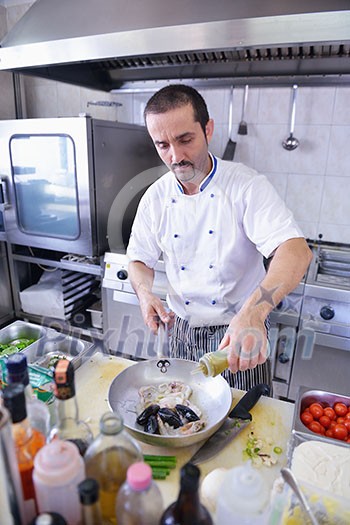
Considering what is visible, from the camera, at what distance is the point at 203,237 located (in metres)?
1.42

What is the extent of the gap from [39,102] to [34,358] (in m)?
2.25

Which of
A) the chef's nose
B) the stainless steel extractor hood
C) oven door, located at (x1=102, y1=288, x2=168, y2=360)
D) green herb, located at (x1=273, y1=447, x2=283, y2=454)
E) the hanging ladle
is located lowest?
oven door, located at (x1=102, y1=288, x2=168, y2=360)

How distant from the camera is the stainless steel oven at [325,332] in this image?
167 cm

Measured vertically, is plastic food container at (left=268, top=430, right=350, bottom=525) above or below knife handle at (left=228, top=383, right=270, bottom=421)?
above

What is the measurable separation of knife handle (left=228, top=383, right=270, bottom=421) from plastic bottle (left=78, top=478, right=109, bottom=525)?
1.72ft

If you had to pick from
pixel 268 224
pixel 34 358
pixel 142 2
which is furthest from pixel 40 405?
pixel 142 2

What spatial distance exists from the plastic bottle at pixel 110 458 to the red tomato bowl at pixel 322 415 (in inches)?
17.7

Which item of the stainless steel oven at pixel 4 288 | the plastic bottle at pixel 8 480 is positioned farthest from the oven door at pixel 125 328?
the plastic bottle at pixel 8 480

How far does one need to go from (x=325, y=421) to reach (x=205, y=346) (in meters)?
0.60

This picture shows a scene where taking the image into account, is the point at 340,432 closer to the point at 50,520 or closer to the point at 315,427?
the point at 315,427

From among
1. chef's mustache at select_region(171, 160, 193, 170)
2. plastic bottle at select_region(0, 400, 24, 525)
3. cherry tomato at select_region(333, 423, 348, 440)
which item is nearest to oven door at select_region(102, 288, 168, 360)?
chef's mustache at select_region(171, 160, 193, 170)

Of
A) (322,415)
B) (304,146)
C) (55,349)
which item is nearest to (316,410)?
(322,415)

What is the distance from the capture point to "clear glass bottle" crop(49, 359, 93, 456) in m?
0.52

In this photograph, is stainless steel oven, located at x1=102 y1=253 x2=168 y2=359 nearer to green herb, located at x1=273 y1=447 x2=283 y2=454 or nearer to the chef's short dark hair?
the chef's short dark hair
